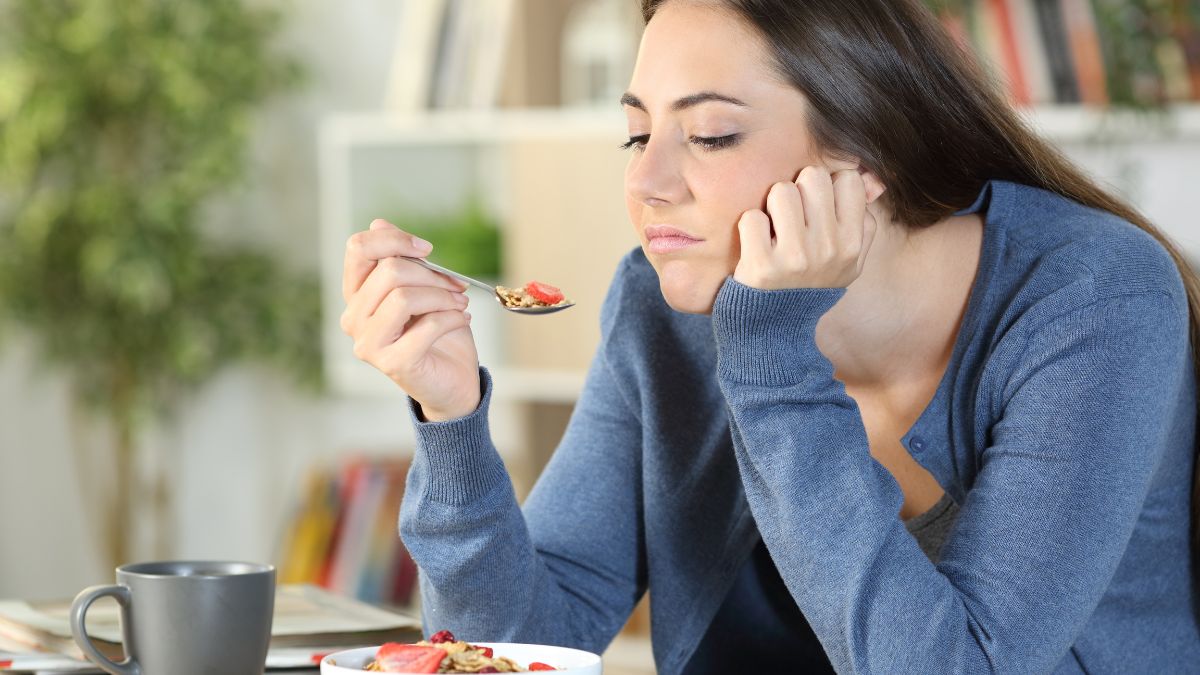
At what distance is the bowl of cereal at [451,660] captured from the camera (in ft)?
2.78

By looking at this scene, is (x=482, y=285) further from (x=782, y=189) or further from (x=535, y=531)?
(x=535, y=531)

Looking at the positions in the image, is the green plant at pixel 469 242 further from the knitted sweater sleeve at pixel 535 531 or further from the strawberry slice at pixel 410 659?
the strawberry slice at pixel 410 659

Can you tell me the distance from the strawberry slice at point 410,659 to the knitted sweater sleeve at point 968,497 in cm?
30

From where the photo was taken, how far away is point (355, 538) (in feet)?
11.0

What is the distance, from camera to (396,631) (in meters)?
1.15

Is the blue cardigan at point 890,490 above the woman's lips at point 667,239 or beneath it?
beneath

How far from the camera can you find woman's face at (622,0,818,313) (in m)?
1.16

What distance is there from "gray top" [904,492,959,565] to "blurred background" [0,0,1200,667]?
4.13 ft

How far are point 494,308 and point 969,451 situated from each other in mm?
1844

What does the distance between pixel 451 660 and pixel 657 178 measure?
0.44 m

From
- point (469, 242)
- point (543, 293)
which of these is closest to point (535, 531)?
point (543, 293)

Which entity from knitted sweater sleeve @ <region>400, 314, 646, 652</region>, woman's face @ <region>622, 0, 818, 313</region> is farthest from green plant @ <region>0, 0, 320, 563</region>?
woman's face @ <region>622, 0, 818, 313</region>

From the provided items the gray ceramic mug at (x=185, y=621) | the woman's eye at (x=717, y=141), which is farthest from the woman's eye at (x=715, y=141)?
the gray ceramic mug at (x=185, y=621)

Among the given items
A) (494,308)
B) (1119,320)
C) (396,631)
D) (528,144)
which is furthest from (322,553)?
(1119,320)
